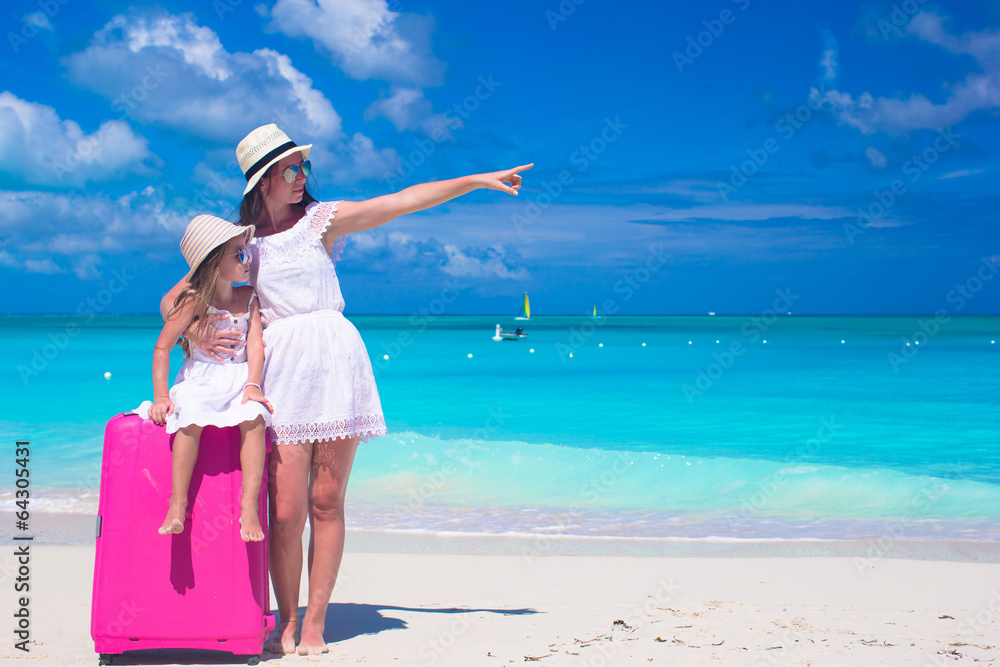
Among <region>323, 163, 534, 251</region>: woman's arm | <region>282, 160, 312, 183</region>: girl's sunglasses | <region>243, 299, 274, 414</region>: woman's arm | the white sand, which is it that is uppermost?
<region>282, 160, 312, 183</region>: girl's sunglasses

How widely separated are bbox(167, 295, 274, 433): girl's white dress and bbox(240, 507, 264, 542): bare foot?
31 centimetres

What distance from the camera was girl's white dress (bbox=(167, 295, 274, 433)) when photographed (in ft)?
8.34

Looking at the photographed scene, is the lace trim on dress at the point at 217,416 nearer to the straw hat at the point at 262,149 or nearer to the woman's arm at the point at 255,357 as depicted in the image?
the woman's arm at the point at 255,357

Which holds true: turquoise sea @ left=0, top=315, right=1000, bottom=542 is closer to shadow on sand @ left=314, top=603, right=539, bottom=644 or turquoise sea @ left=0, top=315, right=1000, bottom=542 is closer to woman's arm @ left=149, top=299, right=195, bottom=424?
shadow on sand @ left=314, top=603, right=539, bottom=644

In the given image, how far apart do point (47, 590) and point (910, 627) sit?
4120 mm

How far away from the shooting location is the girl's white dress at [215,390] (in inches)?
100

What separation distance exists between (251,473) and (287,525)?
36cm

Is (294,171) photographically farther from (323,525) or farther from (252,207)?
(323,525)

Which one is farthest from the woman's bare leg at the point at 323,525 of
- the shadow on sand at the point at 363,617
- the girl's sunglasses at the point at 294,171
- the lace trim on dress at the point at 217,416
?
the girl's sunglasses at the point at 294,171

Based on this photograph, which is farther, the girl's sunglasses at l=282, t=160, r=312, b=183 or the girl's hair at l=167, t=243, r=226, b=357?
the girl's sunglasses at l=282, t=160, r=312, b=183

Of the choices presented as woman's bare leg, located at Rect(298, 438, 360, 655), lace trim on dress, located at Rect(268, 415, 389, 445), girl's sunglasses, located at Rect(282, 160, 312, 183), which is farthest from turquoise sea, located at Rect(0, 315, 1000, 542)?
girl's sunglasses, located at Rect(282, 160, 312, 183)

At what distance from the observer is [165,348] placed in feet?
8.85

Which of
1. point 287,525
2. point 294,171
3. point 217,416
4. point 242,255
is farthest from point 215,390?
point 294,171

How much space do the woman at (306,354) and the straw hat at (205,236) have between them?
0.48 feet
